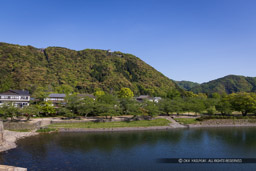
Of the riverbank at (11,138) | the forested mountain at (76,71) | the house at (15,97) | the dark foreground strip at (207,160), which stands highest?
the forested mountain at (76,71)

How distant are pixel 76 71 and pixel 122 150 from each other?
111 meters

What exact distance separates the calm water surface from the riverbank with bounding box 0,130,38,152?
1249 mm

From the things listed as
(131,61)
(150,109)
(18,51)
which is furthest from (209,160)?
(131,61)

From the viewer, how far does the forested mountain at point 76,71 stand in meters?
103

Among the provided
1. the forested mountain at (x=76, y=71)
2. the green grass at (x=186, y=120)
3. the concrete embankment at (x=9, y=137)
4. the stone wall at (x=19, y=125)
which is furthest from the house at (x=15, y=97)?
the green grass at (x=186, y=120)

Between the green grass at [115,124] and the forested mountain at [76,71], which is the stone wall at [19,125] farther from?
the forested mountain at [76,71]

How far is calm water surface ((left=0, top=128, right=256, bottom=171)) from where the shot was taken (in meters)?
23.2

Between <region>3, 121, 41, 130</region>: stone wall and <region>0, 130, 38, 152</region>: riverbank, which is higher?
<region>3, 121, 41, 130</region>: stone wall

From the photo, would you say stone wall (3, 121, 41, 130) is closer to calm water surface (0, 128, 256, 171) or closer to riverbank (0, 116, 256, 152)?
riverbank (0, 116, 256, 152)

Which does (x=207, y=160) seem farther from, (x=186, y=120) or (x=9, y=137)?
(x=9, y=137)

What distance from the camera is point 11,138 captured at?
34.5 metres

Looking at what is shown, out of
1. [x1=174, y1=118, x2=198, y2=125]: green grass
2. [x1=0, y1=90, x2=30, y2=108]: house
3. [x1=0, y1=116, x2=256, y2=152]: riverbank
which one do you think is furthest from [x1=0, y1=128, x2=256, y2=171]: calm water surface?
[x1=0, y1=90, x2=30, y2=108]: house

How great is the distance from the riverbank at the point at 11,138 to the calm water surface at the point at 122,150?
49.2 inches

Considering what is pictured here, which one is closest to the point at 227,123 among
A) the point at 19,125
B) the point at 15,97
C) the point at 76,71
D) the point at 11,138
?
the point at 11,138
